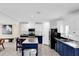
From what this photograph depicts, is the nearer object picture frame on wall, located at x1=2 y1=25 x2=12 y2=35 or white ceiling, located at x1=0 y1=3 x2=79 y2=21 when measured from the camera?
white ceiling, located at x1=0 y1=3 x2=79 y2=21

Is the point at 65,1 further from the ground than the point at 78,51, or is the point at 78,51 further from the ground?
the point at 65,1

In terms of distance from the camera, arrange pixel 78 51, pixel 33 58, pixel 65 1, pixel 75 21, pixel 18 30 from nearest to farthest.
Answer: pixel 33 58 < pixel 65 1 < pixel 78 51 < pixel 75 21 < pixel 18 30

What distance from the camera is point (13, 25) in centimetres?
1247

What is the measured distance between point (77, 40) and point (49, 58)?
3442 millimetres

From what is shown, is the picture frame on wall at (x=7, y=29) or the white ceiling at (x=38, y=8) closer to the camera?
the white ceiling at (x=38, y=8)

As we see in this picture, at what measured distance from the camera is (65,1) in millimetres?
2684

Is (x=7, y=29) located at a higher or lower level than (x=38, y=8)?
lower

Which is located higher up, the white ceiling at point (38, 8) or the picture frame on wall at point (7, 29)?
the white ceiling at point (38, 8)

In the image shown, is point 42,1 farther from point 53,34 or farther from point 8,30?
point 8,30

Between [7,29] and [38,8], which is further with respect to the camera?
[7,29]

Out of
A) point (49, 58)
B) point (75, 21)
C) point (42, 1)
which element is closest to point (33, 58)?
point (49, 58)

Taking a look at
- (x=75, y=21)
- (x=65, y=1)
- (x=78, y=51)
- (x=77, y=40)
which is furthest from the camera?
(x=77, y=40)

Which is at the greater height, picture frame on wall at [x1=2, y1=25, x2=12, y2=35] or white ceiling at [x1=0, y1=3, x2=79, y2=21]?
white ceiling at [x1=0, y1=3, x2=79, y2=21]

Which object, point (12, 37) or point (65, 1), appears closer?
point (65, 1)
